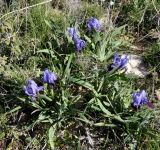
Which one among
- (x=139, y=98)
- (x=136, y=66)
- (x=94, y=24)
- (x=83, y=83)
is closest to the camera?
(x=139, y=98)

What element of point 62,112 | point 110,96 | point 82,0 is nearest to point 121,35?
point 82,0

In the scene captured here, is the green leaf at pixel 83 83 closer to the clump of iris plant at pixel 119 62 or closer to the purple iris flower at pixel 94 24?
the clump of iris plant at pixel 119 62

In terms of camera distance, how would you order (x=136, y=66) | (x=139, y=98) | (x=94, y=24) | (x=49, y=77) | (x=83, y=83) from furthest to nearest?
(x=136, y=66) → (x=94, y=24) → (x=83, y=83) → (x=49, y=77) → (x=139, y=98)

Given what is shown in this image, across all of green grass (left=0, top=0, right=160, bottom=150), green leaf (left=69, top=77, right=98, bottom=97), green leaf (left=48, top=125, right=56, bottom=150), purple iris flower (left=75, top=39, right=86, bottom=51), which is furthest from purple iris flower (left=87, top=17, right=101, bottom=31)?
green leaf (left=48, top=125, right=56, bottom=150)

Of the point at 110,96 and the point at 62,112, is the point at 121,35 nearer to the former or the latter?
the point at 110,96

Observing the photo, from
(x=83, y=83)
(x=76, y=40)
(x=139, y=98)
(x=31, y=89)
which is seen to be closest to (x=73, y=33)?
(x=76, y=40)

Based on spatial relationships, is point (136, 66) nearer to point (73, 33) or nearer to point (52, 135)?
point (73, 33)

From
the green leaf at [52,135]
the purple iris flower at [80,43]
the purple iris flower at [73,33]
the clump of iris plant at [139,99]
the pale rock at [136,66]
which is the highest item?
the purple iris flower at [73,33]

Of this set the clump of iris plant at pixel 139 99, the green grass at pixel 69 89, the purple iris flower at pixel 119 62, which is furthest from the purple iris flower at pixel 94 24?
the clump of iris plant at pixel 139 99
